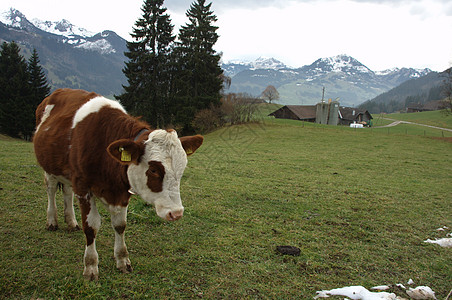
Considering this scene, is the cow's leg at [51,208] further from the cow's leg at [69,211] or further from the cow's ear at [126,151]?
the cow's ear at [126,151]

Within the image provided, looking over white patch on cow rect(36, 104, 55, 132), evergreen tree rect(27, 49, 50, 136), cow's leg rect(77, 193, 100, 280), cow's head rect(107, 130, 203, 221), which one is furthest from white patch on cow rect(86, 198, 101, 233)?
evergreen tree rect(27, 49, 50, 136)

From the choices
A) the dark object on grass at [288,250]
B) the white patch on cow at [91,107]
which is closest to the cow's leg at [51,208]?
the white patch on cow at [91,107]

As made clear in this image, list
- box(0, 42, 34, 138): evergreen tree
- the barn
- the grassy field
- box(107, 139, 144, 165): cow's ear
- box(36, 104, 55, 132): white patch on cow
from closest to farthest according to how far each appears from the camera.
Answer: box(107, 139, 144, 165): cow's ear, the grassy field, box(36, 104, 55, 132): white patch on cow, box(0, 42, 34, 138): evergreen tree, the barn

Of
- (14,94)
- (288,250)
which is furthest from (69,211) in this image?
(14,94)

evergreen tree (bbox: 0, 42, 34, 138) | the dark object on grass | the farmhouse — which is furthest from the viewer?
the farmhouse

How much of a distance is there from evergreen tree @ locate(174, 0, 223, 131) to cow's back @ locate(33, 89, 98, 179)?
103 feet

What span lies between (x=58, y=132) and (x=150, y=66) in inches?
1394

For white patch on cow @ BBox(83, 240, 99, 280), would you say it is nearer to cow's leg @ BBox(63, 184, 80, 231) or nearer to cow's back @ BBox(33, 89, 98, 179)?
cow's back @ BBox(33, 89, 98, 179)

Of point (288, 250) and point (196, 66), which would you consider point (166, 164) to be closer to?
point (288, 250)

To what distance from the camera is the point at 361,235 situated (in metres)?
5.46

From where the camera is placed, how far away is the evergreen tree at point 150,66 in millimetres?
→ 35812

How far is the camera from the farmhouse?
65.6 metres

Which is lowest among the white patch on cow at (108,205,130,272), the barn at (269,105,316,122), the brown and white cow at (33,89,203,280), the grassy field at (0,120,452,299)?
the grassy field at (0,120,452,299)

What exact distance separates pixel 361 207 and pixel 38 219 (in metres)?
7.36
